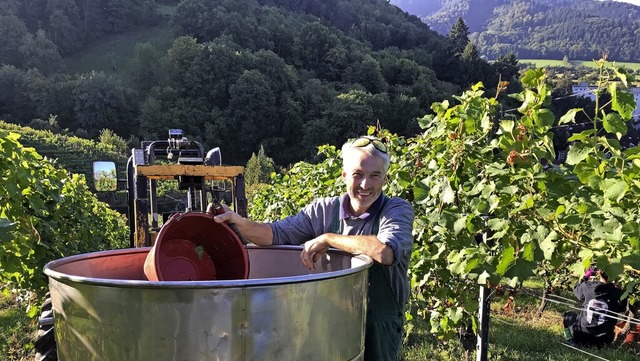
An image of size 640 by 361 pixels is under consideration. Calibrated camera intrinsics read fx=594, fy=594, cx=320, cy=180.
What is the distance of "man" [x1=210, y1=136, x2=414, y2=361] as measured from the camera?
2.09 metres

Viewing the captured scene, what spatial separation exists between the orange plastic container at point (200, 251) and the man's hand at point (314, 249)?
0.33 m

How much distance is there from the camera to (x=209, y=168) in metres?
3.78

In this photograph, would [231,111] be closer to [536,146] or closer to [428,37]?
[428,37]

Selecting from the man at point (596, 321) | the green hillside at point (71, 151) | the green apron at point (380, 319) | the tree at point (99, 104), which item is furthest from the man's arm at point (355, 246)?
the tree at point (99, 104)

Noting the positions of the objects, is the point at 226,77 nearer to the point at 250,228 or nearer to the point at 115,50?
the point at 115,50

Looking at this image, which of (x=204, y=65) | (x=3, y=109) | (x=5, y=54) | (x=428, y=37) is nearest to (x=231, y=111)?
(x=204, y=65)

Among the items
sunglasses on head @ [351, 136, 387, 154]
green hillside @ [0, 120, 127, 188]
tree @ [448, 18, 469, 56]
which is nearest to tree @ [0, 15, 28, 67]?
green hillside @ [0, 120, 127, 188]

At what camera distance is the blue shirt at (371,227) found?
2123mm

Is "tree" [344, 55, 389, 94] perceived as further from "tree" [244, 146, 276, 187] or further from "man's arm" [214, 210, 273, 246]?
"man's arm" [214, 210, 273, 246]

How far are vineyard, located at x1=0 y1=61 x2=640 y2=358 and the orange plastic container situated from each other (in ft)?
2.04

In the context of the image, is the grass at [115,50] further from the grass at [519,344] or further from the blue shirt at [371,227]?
the blue shirt at [371,227]

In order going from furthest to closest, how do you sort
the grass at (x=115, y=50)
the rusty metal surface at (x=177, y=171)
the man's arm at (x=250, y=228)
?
the grass at (x=115, y=50), the rusty metal surface at (x=177, y=171), the man's arm at (x=250, y=228)

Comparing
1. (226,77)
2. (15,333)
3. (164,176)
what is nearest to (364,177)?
(164,176)

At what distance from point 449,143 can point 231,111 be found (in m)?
53.8
